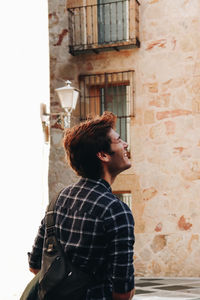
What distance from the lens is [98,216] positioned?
183 cm

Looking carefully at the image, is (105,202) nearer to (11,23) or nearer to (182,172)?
(11,23)

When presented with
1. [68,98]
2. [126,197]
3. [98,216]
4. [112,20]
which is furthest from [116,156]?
[112,20]

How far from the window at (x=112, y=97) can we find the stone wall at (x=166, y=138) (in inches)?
6.6

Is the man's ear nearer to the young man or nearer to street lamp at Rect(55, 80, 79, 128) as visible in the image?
the young man

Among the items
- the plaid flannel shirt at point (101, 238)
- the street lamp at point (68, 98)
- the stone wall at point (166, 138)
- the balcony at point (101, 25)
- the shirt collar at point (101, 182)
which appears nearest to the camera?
the plaid flannel shirt at point (101, 238)

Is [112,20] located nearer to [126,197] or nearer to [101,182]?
[126,197]

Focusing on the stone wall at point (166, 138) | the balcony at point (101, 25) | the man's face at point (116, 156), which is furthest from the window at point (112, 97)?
the man's face at point (116, 156)

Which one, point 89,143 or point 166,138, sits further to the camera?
point 166,138

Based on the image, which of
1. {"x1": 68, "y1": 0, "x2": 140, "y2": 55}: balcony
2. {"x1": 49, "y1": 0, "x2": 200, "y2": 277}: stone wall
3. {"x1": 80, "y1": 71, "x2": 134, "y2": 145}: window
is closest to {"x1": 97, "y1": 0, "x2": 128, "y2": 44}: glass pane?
{"x1": 68, "y1": 0, "x2": 140, "y2": 55}: balcony

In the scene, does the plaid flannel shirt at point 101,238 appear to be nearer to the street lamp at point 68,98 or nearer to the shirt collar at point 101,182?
the shirt collar at point 101,182

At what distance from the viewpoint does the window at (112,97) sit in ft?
43.2

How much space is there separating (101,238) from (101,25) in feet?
39.0

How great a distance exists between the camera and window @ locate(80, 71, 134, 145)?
13172 mm

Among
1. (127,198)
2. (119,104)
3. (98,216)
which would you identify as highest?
Result: (98,216)
